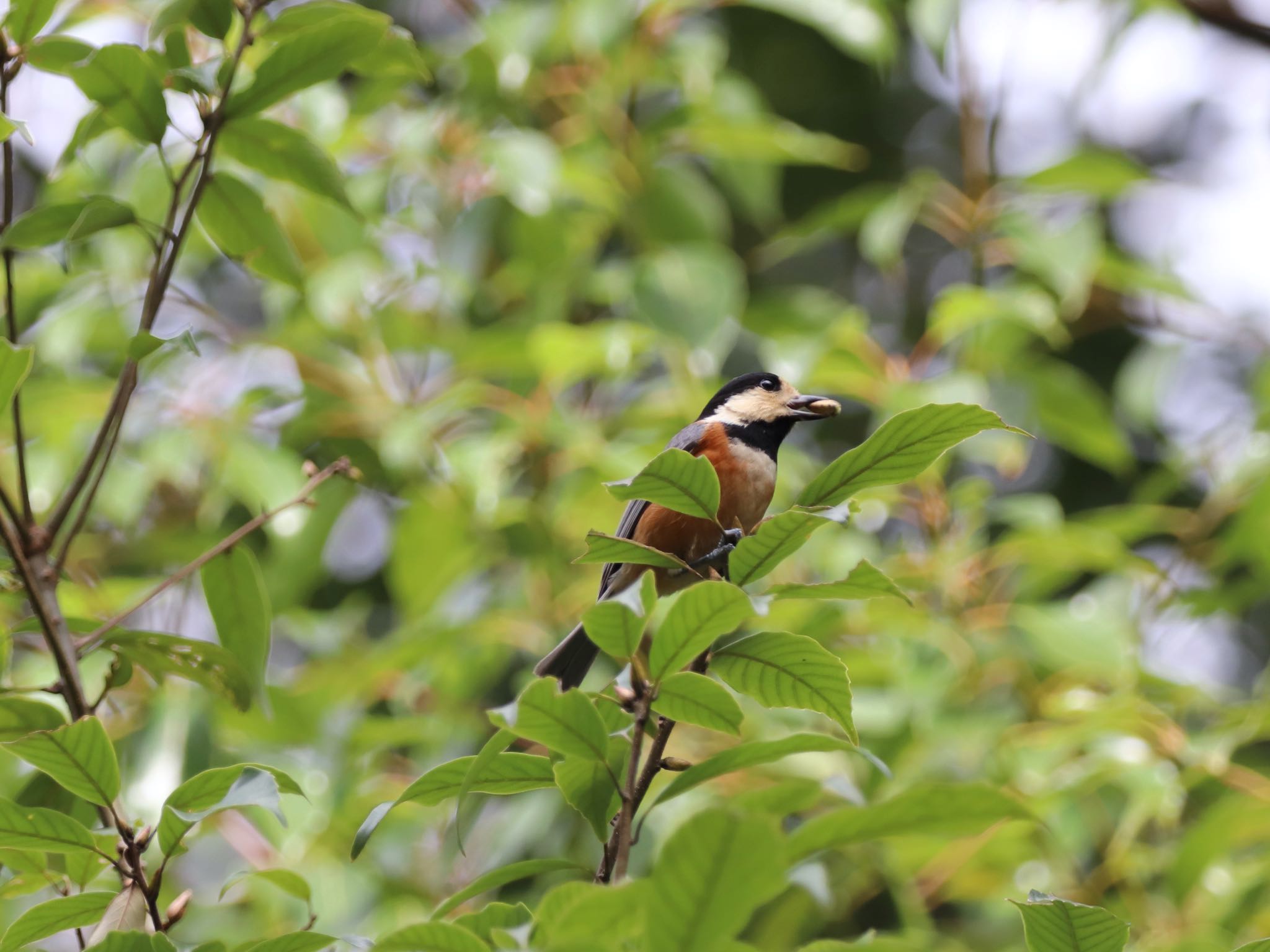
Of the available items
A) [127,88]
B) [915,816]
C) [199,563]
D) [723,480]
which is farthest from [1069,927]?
[723,480]

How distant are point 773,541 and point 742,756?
0.30 metres

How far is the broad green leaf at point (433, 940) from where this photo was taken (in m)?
1.09

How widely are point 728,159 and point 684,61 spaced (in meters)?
0.40

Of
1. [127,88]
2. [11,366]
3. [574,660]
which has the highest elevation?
[127,88]

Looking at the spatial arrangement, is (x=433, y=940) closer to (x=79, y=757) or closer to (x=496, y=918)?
(x=496, y=918)

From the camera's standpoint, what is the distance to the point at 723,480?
3.01m

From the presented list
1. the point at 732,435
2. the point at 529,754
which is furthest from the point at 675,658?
the point at 732,435

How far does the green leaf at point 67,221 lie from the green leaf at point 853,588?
1087mm

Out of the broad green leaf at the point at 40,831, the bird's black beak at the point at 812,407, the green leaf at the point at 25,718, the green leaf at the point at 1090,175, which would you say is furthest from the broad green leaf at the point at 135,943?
the green leaf at the point at 1090,175

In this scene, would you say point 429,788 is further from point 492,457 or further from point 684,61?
point 684,61

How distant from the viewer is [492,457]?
359 centimetres

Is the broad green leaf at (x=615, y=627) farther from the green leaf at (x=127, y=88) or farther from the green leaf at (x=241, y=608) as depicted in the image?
the green leaf at (x=127, y=88)

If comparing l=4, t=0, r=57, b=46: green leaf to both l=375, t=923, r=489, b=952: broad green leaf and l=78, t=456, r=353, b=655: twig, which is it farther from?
l=375, t=923, r=489, b=952: broad green leaf

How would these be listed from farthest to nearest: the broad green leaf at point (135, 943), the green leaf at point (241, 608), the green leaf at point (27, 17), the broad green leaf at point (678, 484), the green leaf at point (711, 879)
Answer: the green leaf at point (241, 608) → the green leaf at point (27, 17) → the broad green leaf at point (678, 484) → the broad green leaf at point (135, 943) → the green leaf at point (711, 879)
